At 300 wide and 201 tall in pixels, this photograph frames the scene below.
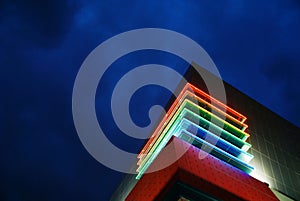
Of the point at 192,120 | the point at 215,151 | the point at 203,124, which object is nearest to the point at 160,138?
the point at 192,120

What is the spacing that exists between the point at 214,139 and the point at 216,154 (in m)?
0.75

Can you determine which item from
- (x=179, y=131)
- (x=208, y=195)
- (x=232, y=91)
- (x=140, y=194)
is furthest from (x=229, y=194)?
(x=232, y=91)

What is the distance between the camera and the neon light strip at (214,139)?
13859 millimetres

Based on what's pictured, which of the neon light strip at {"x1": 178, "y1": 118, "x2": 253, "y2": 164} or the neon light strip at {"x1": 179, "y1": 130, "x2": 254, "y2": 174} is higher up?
the neon light strip at {"x1": 178, "y1": 118, "x2": 253, "y2": 164}

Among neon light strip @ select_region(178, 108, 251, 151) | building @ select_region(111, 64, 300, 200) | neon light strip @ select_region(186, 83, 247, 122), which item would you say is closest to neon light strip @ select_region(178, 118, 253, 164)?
building @ select_region(111, 64, 300, 200)

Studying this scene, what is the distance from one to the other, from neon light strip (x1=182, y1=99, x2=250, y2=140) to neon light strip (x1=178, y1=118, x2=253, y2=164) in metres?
1.00

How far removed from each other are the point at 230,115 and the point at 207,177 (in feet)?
22.0

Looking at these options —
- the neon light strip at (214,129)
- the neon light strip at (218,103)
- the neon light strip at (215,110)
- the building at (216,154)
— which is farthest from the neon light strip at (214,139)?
the neon light strip at (218,103)

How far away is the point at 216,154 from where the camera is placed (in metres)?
13.8

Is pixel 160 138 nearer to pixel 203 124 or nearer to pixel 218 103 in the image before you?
pixel 203 124

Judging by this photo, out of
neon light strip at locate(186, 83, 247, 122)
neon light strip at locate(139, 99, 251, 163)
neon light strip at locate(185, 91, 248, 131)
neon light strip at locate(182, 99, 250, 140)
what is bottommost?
neon light strip at locate(139, 99, 251, 163)

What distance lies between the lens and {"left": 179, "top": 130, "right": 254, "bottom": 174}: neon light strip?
43.9 ft

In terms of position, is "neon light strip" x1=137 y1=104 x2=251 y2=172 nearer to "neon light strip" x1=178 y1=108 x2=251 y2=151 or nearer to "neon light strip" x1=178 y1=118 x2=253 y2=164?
"neon light strip" x1=178 y1=108 x2=251 y2=151

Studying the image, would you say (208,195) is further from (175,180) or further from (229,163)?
(229,163)
